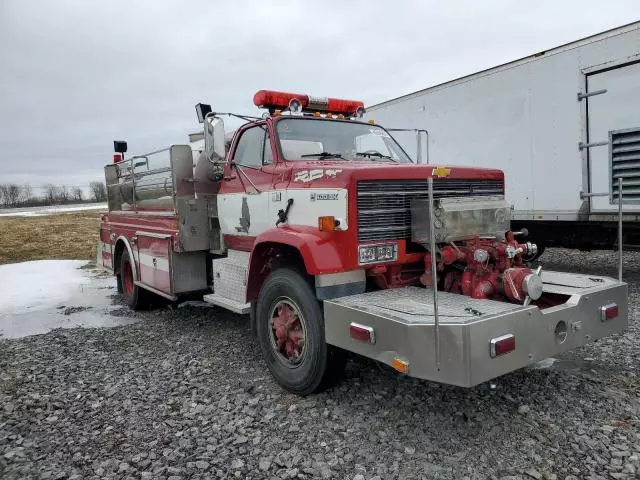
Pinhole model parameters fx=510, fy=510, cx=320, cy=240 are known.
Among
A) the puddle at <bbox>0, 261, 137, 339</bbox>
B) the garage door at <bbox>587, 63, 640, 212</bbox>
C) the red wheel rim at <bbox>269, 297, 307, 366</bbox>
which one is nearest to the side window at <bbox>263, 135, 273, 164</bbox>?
the red wheel rim at <bbox>269, 297, 307, 366</bbox>

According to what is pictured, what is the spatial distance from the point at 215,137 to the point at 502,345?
3206mm

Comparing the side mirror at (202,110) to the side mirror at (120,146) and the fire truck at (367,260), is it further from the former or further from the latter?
the side mirror at (120,146)

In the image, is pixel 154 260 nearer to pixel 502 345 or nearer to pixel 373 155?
pixel 373 155

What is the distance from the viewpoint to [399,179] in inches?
156

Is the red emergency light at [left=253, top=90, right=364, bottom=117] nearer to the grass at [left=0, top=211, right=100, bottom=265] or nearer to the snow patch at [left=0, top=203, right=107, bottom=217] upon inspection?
the grass at [left=0, top=211, right=100, bottom=265]

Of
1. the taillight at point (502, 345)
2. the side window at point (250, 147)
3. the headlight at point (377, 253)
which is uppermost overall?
the side window at point (250, 147)

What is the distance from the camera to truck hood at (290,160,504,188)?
378 cm

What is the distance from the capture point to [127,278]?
8000mm

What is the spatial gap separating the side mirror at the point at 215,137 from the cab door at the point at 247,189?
1.11 feet

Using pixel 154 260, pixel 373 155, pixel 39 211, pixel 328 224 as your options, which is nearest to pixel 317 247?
pixel 328 224

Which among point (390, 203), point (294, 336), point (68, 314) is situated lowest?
point (68, 314)

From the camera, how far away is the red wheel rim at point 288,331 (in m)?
4.09

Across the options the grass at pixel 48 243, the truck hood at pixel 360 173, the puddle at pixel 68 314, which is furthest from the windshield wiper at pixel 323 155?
the grass at pixel 48 243

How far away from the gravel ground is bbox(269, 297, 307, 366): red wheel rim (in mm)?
325
